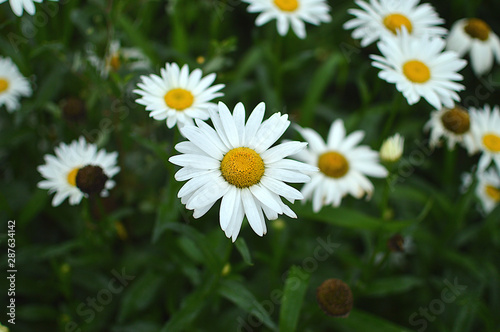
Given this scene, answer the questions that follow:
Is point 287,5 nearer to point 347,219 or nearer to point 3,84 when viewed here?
point 347,219

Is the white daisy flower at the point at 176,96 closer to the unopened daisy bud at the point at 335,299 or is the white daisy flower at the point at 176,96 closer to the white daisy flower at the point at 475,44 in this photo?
the unopened daisy bud at the point at 335,299

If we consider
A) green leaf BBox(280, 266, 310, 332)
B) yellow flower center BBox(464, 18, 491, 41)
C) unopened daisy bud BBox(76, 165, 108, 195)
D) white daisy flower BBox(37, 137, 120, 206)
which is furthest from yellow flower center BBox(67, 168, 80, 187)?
yellow flower center BBox(464, 18, 491, 41)

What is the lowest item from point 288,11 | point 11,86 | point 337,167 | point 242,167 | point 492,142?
point 492,142

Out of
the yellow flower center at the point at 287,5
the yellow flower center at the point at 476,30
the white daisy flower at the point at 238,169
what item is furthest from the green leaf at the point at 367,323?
the yellow flower center at the point at 476,30

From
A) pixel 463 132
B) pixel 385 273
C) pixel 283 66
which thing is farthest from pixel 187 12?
pixel 385 273

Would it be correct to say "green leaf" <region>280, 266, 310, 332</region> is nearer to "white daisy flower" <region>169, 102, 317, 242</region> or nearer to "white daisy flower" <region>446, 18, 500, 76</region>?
"white daisy flower" <region>169, 102, 317, 242</region>

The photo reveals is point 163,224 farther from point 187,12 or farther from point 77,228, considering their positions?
point 187,12

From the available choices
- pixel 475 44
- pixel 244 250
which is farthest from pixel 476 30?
pixel 244 250
